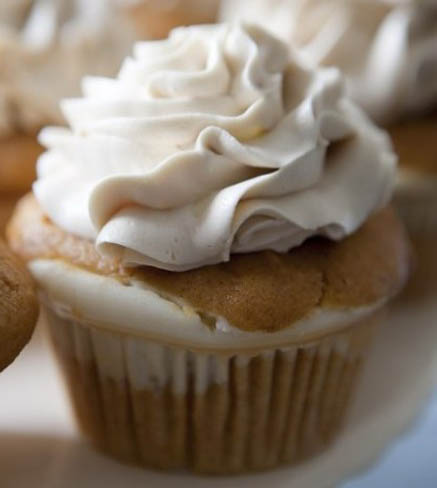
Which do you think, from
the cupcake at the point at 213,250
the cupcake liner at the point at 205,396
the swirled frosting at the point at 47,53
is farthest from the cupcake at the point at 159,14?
the cupcake liner at the point at 205,396

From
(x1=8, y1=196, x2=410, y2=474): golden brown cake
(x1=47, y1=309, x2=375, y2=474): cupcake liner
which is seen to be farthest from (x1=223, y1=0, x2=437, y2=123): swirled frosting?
(x1=47, y1=309, x2=375, y2=474): cupcake liner

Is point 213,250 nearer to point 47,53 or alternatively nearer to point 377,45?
point 47,53

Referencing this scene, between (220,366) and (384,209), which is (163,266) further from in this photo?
(384,209)

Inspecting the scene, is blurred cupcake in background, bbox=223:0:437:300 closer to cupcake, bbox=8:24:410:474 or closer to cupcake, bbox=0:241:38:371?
cupcake, bbox=8:24:410:474

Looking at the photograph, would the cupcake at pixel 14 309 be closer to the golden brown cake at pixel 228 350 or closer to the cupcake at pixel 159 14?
the golden brown cake at pixel 228 350

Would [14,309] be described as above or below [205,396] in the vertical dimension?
above

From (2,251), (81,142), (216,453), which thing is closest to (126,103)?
(81,142)

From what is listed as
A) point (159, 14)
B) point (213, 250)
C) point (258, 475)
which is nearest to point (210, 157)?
point (213, 250)
